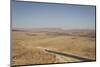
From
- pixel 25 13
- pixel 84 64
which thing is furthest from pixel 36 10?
pixel 84 64

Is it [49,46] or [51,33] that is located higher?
[51,33]

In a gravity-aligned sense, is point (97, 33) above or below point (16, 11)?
below

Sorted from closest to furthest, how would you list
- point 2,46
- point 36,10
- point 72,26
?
point 2,46 < point 36,10 < point 72,26

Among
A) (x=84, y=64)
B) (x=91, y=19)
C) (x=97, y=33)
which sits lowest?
(x=84, y=64)

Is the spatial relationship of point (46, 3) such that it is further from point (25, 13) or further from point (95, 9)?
point (95, 9)

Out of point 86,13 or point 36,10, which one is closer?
point 36,10

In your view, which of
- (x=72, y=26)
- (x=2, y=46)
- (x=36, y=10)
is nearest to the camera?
(x=2, y=46)

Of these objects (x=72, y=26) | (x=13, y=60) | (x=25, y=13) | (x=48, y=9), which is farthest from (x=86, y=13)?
(x=13, y=60)

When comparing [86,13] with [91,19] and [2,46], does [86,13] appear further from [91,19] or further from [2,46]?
[2,46]
